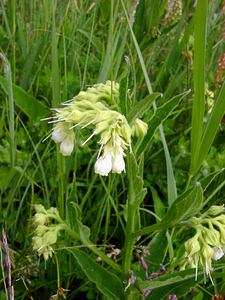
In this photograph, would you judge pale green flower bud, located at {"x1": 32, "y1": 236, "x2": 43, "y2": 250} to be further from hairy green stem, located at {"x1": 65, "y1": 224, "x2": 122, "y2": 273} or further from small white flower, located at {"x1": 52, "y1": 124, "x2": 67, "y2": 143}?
small white flower, located at {"x1": 52, "y1": 124, "x2": 67, "y2": 143}

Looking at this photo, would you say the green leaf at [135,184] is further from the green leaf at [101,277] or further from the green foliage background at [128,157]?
the green leaf at [101,277]

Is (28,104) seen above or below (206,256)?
above

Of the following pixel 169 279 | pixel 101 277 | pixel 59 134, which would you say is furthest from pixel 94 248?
pixel 59 134

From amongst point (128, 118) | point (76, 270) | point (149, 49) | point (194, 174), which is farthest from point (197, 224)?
point (149, 49)

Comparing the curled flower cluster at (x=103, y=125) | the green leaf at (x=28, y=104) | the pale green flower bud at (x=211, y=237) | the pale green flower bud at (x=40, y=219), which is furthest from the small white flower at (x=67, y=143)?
the green leaf at (x=28, y=104)

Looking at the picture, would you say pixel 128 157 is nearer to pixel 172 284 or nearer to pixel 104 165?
pixel 104 165

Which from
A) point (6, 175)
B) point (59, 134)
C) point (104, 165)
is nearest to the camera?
point (104, 165)
